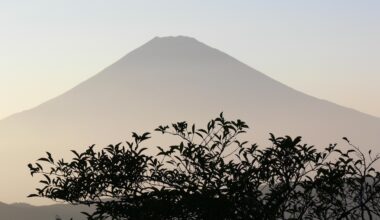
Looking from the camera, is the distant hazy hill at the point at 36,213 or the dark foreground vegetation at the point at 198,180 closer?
the dark foreground vegetation at the point at 198,180

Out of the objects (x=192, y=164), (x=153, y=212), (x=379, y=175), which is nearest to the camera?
(x=153, y=212)

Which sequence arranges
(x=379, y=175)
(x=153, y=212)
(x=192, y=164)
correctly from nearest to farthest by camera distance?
(x=153, y=212)
(x=192, y=164)
(x=379, y=175)

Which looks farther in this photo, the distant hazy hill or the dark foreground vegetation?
the distant hazy hill

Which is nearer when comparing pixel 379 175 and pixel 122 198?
pixel 122 198

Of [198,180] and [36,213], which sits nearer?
[198,180]

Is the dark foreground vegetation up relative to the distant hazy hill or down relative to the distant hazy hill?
down

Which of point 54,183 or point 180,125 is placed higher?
point 180,125

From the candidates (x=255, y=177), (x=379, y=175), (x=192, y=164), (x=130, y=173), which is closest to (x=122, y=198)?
(x=130, y=173)

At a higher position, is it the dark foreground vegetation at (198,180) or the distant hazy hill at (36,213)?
the distant hazy hill at (36,213)

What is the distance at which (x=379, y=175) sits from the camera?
1156 cm

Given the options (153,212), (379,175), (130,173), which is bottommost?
(153,212)

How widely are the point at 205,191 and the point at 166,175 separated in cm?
86

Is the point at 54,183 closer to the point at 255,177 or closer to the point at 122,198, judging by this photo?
the point at 122,198

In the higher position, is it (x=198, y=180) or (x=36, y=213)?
(x=36, y=213)
